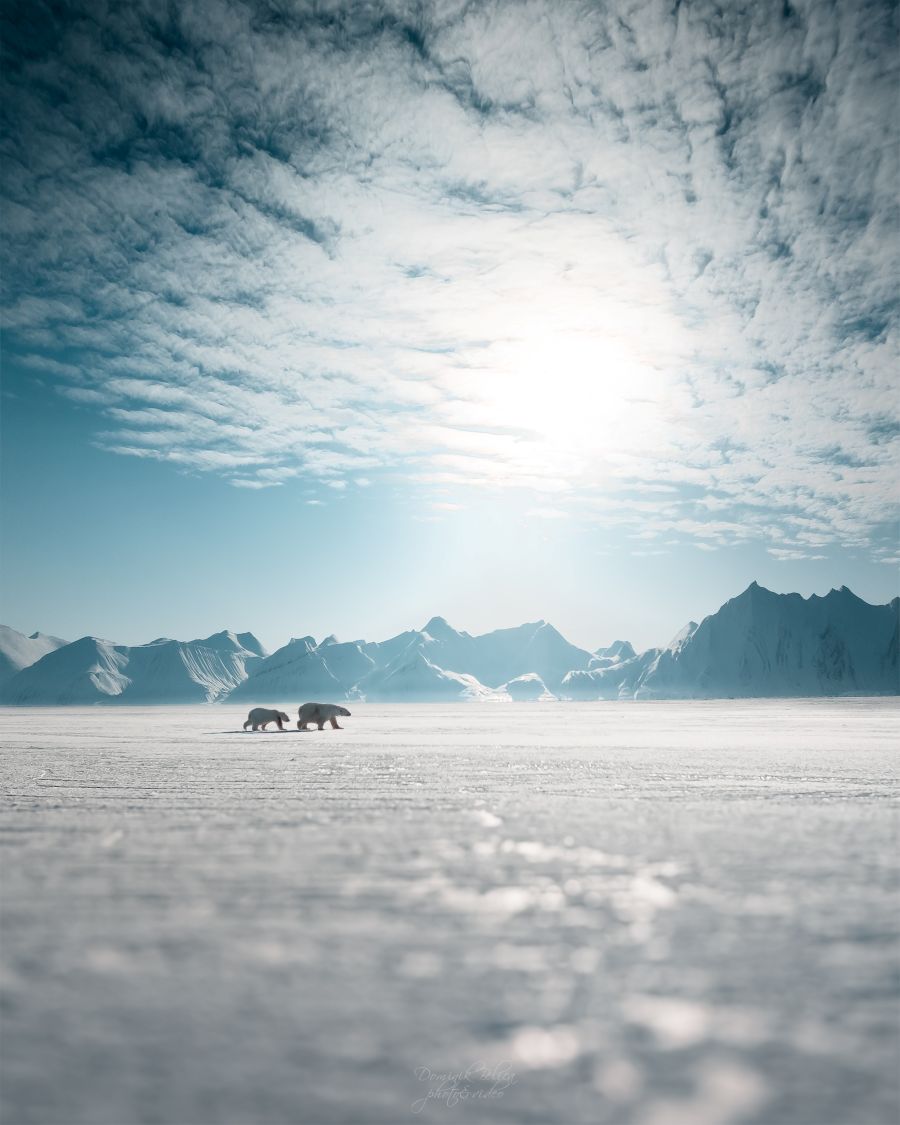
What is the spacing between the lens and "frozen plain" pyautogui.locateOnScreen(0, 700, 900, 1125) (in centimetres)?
251

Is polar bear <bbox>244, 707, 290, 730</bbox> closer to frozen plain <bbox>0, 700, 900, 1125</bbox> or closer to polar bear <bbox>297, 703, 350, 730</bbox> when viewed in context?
polar bear <bbox>297, 703, 350, 730</bbox>

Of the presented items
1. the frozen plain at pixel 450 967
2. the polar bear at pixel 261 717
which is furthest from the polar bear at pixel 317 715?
the frozen plain at pixel 450 967

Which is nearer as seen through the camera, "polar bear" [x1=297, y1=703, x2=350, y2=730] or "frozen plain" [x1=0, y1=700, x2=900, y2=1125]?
"frozen plain" [x1=0, y1=700, x2=900, y2=1125]

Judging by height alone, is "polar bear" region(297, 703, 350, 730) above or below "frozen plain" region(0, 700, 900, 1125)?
below

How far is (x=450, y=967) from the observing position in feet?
11.9

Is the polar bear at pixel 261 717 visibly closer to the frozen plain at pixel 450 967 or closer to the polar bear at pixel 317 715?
the polar bear at pixel 317 715

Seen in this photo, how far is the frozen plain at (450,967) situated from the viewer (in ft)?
8.24

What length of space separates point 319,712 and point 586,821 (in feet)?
85.4

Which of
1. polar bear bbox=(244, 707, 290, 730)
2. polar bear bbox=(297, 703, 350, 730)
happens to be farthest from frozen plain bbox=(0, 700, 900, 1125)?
polar bear bbox=(297, 703, 350, 730)

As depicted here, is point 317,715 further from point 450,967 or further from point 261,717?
point 450,967

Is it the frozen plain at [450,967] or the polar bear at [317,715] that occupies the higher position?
the frozen plain at [450,967]

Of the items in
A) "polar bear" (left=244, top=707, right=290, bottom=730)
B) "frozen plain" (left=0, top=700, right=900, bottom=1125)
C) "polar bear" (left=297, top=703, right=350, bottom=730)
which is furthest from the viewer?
"polar bear" (left=297, top=703, right=350, bottom=730)

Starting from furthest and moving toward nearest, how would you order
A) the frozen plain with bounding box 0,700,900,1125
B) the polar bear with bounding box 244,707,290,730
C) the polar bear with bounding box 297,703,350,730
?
the polar bear with bounding box 297,703,350,730 < the polar bear with bounding box 244,707,290,730 < the frozen plain with bounding box 0,700,900,1125

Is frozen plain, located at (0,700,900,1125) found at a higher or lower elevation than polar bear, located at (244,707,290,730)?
higher
